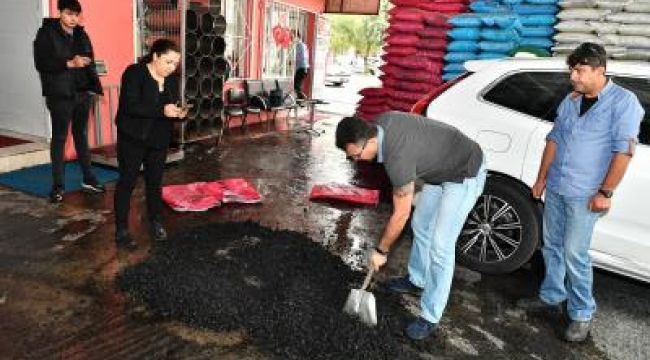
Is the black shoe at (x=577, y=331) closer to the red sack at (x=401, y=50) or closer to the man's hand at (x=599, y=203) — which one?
the man's hand at (x=599, y=203)

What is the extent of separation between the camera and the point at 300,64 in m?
13.0

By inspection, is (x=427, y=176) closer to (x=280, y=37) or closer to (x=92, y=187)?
(x=92, y=187)

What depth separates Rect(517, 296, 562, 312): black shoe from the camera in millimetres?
3826

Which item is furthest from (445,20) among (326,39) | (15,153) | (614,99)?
(326,39)

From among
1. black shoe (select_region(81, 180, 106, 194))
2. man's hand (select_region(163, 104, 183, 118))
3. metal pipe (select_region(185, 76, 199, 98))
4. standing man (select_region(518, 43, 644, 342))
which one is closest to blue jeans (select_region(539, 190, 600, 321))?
standing man (select_region(518, 43, 644, 342))

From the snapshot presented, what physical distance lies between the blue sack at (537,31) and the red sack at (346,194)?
2.79m

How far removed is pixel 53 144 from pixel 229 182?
192 centimetres

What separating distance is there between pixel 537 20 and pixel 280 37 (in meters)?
7.27

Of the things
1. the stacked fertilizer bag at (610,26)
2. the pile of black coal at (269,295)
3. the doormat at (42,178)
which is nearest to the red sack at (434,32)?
the stacked fertilizer bag at (610,26)

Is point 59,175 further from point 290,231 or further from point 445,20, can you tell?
point 445,20

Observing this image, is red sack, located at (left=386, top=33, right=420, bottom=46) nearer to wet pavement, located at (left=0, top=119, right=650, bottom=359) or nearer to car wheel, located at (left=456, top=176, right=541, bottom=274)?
wet pavement, located at (left=0, top=119, right=650, bottom=359)

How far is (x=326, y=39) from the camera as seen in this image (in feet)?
50.3

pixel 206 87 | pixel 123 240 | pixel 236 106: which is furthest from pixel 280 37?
pixel 123 240

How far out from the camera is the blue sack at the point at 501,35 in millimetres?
6344
